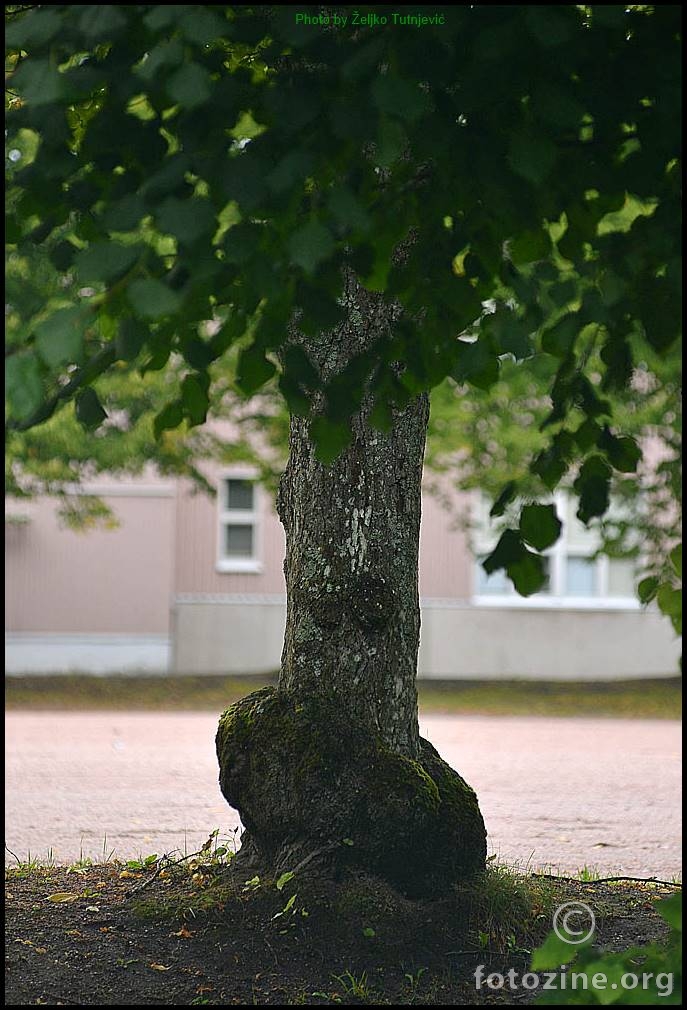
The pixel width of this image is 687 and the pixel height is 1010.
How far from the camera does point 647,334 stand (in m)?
2.75

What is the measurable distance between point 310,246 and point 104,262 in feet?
1.16

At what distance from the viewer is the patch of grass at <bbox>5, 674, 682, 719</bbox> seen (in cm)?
1811

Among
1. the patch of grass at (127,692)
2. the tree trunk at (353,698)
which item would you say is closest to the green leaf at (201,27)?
the tree trunk at (353,698)

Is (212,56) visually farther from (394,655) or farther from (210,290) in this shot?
(394,655)

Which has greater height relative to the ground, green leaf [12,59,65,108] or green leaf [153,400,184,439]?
green leaf [12,59,65,108]

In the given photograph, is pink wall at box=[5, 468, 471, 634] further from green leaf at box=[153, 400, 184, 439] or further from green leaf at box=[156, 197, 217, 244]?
green leaf at box=[156, 197, 217, 244]

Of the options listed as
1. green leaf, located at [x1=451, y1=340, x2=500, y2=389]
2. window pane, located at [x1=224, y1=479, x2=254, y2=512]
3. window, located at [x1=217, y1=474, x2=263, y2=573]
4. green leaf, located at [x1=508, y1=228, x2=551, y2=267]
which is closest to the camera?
green leaf, located at [x1=451, y1=340, x2=500, y2=389]

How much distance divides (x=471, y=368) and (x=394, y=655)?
1.98 m

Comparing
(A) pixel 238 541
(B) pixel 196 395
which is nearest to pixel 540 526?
(B) pixel 196 395

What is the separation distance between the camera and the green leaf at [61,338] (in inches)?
80.3

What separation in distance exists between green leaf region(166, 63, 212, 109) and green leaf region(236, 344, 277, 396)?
0.69 meters

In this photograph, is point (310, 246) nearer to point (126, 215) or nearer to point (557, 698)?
point (126, 215)

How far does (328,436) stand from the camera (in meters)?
2.70

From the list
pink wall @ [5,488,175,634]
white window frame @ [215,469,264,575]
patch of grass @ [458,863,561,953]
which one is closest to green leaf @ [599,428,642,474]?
patch of grass @ [458,863,561,953]
